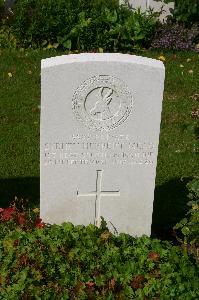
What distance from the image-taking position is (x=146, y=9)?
996 centimetres

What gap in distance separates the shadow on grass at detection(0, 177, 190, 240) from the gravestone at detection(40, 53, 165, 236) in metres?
0.50

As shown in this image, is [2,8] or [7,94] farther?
[2,8]

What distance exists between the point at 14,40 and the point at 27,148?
3.42 meters

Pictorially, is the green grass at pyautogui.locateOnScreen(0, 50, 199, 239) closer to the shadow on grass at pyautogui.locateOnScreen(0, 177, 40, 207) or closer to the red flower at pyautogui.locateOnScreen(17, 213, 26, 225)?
the shadow on grass at pyautogui.locateOnScreen(0, 177, 40, 207)

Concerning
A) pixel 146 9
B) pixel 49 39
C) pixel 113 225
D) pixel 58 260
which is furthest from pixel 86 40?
pixel 58 260

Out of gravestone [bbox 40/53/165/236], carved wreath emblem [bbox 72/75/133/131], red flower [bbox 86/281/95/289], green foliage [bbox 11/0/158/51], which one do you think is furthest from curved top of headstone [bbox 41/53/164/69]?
green foliage [bbox 11/0/158/51]

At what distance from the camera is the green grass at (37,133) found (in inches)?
237

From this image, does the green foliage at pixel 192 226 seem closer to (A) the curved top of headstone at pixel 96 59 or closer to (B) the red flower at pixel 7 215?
(A) the curved top of headstone at pixel 96 59

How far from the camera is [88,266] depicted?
4520 millimetres

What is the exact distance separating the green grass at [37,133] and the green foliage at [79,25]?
32cm

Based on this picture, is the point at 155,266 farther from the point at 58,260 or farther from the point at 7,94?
the point at 7,94

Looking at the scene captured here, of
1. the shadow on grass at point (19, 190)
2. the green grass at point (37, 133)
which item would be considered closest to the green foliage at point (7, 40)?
the green grass at point (37, 133)

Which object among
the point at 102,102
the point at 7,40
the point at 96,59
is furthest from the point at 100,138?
the point at 7,40

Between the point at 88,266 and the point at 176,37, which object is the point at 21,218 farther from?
the point at 176,37
